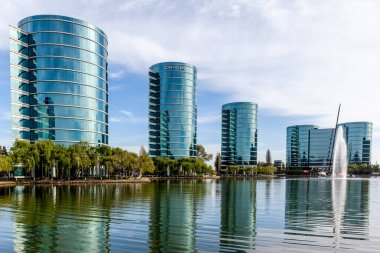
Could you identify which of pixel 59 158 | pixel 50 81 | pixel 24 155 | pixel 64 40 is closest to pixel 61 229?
pixel 24 155

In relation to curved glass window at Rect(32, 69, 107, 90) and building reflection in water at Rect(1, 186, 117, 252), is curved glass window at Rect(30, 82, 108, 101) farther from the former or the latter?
building reflection in water at Rect(1, 186, 117, 252)

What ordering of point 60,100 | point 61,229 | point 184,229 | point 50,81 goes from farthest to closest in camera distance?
point 60,100 < point 50,81 < point 184,229 < point 61,229

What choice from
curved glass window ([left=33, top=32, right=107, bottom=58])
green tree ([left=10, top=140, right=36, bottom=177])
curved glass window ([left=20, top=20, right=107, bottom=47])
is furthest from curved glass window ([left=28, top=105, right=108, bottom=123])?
green tree ([left=10, top=140, right=36, bottom=177])

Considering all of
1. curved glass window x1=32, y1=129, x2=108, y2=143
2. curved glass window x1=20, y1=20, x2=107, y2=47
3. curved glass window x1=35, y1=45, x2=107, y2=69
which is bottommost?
curved glass window x1=32, y1=129, x2=108, y2=143

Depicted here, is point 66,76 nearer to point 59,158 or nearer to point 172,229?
point 59,158

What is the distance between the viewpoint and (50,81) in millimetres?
148500

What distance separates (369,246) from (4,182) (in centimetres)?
10070

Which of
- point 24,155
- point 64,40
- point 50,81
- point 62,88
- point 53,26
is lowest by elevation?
point 24,155

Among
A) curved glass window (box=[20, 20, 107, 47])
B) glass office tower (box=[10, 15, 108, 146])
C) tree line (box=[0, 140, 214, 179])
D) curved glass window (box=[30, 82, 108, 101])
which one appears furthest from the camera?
curved glass window (box=[20, 20, 107, 47])

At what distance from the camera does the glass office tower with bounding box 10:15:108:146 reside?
482ft

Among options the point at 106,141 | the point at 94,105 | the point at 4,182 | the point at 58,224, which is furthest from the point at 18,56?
the point at 58,224

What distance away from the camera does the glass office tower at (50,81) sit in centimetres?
14700

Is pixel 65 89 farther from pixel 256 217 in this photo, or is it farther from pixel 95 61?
pixel 256 217

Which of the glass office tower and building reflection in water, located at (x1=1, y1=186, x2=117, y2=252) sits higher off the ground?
the glass office tower
